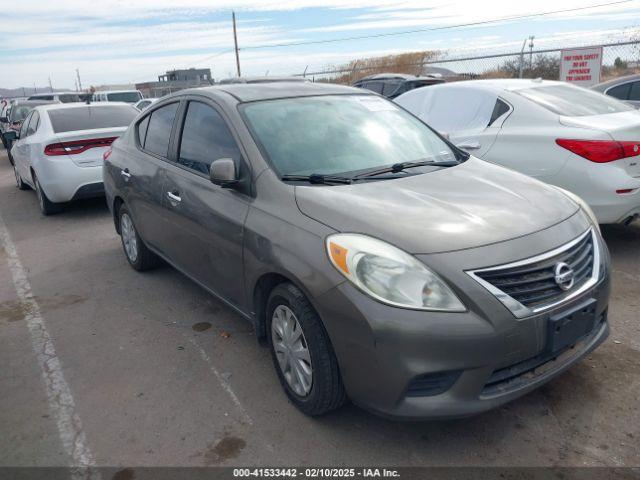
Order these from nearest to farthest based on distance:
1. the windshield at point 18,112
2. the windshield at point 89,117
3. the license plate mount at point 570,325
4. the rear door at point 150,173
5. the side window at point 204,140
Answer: the license plate mount at point 570,325 → the side window at point 204,140 → the rear door at point 150,173 → the windshield at point 89,117 → the windshield at point 18,112

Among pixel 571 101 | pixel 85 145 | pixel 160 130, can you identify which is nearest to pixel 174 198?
pixel 160 130

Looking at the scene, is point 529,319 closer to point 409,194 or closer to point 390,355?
point 390,355

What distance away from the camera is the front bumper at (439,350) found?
2393 mm

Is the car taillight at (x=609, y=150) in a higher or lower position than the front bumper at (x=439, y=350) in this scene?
higher

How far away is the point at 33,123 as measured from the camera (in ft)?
28.9

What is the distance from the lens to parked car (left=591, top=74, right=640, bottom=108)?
29.0 ft

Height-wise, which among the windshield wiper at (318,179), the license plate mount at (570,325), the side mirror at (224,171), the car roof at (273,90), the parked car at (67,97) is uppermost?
the car roof at (273,90)

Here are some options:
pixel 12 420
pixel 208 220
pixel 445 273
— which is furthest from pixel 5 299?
pixel 445 273

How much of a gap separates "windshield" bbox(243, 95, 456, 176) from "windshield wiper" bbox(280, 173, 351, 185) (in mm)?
55

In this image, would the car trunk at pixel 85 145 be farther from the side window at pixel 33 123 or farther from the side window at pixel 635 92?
the side window at pixel 635 92

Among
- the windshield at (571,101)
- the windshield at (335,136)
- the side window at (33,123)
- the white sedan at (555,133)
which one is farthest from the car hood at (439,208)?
the side window at (33,123)

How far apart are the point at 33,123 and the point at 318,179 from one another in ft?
24.2

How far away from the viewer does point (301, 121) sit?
3.66m

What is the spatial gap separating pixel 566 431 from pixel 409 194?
4.71 ft
